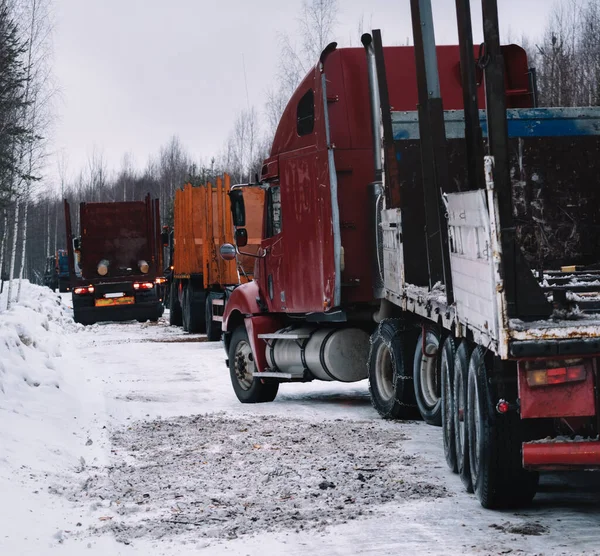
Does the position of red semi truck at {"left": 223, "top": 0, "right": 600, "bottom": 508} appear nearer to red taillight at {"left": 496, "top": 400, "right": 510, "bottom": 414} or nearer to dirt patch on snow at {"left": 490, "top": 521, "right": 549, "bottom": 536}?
red taillight at {"left": 496, "top": 400, "right": 510, "bottom": 414}

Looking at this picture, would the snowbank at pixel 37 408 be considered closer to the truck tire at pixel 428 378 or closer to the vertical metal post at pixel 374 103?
the truck tire at pixel 428 378

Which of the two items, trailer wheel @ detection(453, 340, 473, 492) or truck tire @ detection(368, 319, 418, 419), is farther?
truck tire @ detection(368, 319, 418, 419)

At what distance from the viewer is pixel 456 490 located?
23.9 feet

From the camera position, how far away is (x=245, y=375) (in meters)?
13.4

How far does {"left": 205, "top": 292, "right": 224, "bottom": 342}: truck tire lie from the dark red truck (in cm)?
561

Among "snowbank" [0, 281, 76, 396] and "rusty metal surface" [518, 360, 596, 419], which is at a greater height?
"rusty metal surface" [518, 360, 596, 419]

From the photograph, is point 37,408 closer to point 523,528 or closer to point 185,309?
A: point 523,528

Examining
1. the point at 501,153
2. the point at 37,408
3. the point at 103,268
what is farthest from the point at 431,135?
the point at 103,268

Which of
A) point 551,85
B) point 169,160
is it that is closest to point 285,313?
point 551,85

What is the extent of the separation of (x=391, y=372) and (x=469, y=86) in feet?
16.3

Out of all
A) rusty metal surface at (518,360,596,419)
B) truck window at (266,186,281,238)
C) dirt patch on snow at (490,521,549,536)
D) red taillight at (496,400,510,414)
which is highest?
truck window at (266,186,281,238)

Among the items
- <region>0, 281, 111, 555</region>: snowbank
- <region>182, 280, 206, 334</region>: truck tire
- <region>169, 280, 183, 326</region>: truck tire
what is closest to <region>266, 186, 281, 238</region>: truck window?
<region>0, 281, 111, 555</region>: snowbank

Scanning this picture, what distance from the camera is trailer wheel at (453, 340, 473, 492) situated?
710 cm

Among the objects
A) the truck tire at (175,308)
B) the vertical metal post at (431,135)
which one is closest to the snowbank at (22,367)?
the vertical metal post at (431,135)
